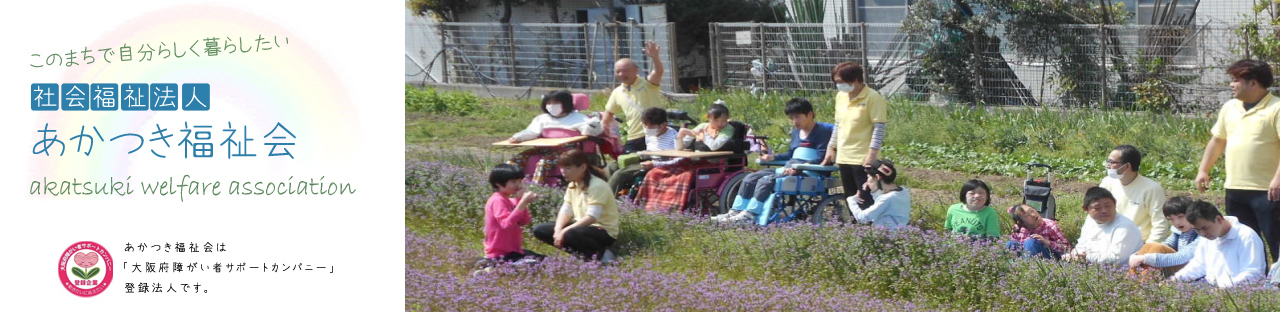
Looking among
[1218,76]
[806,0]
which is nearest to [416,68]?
[806,0]

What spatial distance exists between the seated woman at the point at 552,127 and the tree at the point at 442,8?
12577 millimetres

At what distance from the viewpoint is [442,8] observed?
78.0 ft

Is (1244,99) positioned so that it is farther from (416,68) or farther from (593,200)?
(416,68)

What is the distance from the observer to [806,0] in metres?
18.6

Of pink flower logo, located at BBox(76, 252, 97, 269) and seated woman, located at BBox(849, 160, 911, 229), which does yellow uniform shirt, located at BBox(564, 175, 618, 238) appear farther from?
pink flower logo, located at BBox(76, 252, 97, 269)

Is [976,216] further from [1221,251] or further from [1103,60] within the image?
[1103,60]

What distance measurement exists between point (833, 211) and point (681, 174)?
1191mm

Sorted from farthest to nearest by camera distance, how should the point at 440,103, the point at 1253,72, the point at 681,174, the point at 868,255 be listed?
the point at 440,103 < the point at 681,174 < the point at 868,255 < the point at 1253,72

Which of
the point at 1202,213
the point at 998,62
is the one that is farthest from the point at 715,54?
the point at 1202,213

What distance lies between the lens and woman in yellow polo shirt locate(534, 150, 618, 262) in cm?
860

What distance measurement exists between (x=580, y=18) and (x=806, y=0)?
18.1 ft

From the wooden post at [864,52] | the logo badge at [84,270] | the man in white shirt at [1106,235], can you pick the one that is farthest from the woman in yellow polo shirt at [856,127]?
the wooden post at [864,52]

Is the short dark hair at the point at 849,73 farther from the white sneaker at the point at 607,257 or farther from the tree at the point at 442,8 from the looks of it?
the tree at the point at 442,8

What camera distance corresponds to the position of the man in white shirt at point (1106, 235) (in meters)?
7.51
